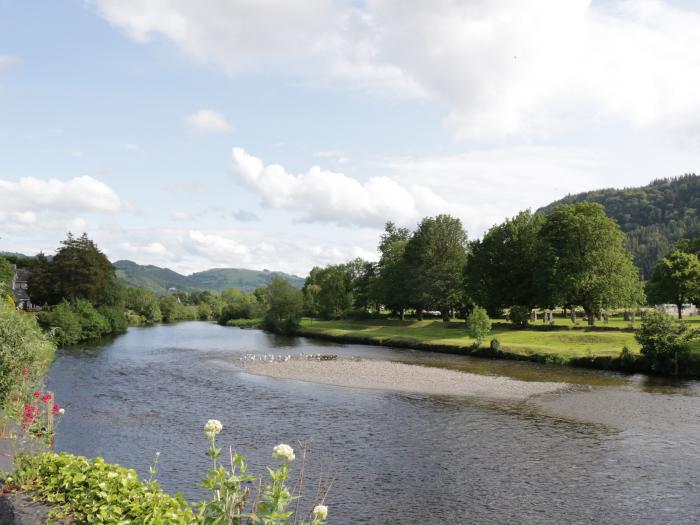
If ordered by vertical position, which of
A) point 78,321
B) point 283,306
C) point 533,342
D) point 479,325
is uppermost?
point 283,306

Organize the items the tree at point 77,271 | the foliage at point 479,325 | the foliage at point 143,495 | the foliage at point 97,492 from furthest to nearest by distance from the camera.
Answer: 1. the tree at point 77,271
2. the foliage at point 479,325
3. the foliage at point 97,492
4. the foliage at point 143,495

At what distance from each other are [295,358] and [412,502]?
4491 cm

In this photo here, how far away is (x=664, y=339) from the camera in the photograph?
158ft

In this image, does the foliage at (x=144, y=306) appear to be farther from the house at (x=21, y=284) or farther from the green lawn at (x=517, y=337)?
the green lawn at (x=517, y=337)

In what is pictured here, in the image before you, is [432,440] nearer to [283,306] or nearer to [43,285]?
[283,306]

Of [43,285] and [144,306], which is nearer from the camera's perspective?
[43,285]

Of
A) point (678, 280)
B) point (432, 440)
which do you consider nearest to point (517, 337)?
point (678, 280)

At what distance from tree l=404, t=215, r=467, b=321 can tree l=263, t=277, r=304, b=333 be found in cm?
2631

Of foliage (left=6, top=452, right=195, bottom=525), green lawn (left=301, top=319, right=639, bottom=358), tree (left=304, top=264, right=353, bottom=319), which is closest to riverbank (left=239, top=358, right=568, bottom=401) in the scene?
green lawn (left=301, top=319, right=639, bottom=358)

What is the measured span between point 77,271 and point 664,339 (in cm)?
9240

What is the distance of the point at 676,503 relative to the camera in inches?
771

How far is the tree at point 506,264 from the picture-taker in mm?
81438

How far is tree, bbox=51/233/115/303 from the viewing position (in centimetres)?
9712

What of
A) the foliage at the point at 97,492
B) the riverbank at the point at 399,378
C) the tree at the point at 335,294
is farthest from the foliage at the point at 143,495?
the tree at the point at 335,294
